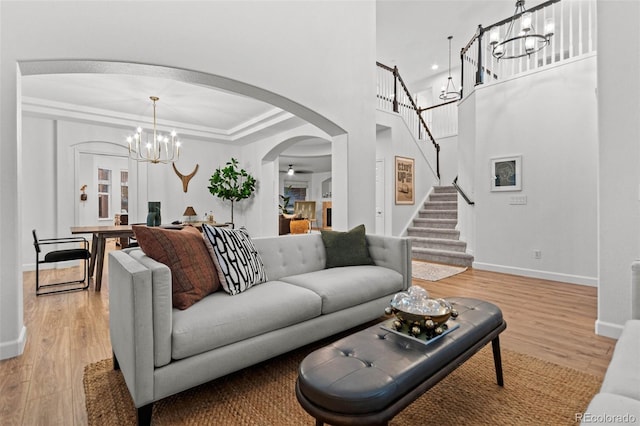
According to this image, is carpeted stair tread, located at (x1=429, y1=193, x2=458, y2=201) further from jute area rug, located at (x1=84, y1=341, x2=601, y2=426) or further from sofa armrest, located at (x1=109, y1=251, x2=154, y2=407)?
sofa armrest, located at (x1=109, y1=251, x2=154, y2=407)

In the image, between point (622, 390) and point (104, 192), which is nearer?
point (622, 390)

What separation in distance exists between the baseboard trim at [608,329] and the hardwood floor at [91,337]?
0.07m

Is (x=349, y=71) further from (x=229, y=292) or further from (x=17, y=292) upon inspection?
(x=17, y=292)

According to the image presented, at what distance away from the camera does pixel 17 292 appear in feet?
7.59

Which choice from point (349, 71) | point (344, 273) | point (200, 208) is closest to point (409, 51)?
point (349, 71)

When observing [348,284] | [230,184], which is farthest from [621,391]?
[230,184]

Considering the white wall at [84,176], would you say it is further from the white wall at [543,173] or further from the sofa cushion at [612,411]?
the sofa cushion at [612,411]

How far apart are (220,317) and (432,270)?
4024mm

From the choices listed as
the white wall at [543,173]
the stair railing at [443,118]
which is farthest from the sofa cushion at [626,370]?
the stair railing at [443,118]

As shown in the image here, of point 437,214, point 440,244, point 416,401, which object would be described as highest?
point 437,214

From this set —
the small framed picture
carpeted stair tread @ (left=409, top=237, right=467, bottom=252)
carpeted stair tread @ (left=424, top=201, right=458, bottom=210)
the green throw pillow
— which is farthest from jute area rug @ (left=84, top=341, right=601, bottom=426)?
carpeted stair tread @ (left=424, top=201, right=458, bottom=210)

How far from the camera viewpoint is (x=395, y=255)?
2971mm

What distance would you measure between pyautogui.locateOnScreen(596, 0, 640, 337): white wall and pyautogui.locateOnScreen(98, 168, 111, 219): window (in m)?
9.06

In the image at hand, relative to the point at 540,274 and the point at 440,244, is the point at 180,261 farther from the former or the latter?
the point at 440,244
